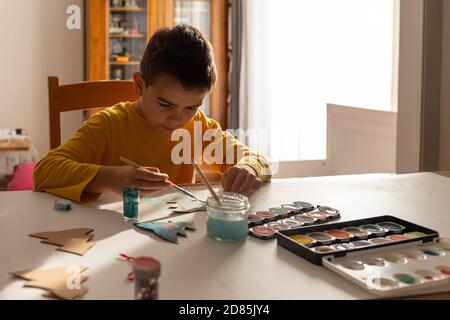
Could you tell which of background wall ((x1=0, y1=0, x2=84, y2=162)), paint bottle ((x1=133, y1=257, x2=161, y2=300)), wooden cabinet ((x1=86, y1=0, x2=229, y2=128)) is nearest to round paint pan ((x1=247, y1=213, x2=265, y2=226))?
paint bottle ((x1=133, y1=257, x2=161, y2=300))

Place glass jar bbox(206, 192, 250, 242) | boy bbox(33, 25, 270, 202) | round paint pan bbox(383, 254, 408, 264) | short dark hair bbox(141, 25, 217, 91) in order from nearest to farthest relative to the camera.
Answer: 1. round paint pan bbox(383, 254, 408, 264)
2. glass jar bbox(206, 192, 250, 242)
3. boy bbox(33, 25, 270, 202)
4. short dark hair bbox(141, 25, 217, 91)

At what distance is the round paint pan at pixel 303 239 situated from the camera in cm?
87

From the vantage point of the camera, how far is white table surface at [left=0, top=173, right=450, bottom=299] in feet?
2.32

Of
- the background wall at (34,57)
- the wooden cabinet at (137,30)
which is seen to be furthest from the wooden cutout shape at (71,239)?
the background wall at (34,57)

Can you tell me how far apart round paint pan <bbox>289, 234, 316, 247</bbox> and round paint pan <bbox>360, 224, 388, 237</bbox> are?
11 cm

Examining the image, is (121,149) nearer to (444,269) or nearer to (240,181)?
(240,181)

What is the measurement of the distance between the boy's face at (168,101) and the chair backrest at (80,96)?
0.62 feet

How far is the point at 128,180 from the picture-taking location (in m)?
1.11

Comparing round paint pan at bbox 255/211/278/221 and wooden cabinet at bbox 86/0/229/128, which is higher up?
wooden cabinet at bbox 86/0/229/128

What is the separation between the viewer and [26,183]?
10.6ft

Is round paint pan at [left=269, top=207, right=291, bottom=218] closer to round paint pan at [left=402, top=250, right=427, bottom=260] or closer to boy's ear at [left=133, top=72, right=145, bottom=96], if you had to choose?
round paint pan at [left=402, top=250, right=427, bottom=260]

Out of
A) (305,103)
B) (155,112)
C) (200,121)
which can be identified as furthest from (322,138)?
(155,112)
